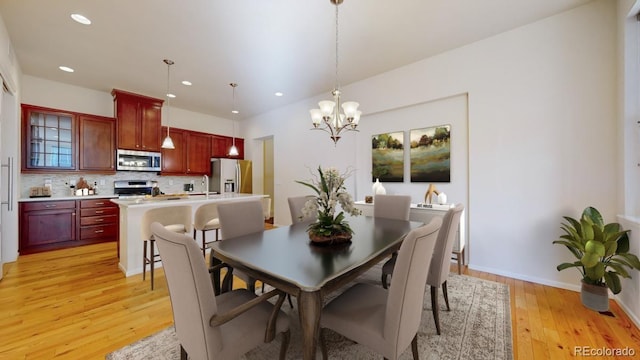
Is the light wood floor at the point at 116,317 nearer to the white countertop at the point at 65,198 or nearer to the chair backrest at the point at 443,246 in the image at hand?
the chair backrest at the point at 443,246

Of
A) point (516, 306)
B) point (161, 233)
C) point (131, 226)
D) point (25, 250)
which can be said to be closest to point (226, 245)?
point (161, 233)

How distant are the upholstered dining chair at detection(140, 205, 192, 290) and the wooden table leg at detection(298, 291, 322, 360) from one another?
2.36 meters

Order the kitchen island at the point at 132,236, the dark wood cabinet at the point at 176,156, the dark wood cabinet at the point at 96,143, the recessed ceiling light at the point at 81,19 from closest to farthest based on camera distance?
the recessed ceiling light at the point at 81,19 → the kitchen island at the point at 132,236 → the dark wood cabinet at the point at 96,143 → the dark wood cabinet at the point at 176,156

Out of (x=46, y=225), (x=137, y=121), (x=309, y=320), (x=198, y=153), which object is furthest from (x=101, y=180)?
(x=309, y=320)

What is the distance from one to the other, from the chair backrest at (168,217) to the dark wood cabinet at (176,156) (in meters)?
3.03

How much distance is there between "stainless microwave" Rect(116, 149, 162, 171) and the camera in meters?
4.75

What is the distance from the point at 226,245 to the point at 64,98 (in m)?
5.26

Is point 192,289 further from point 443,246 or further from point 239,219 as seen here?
point 443,246

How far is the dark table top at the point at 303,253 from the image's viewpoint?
123cm

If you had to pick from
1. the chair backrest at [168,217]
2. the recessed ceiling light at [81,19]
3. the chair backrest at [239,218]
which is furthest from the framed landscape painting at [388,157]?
the recessed ceiling light at [81,19]

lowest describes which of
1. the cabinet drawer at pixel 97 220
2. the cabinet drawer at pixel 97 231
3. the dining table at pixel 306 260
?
the cabinet drawer at pixel 97 231

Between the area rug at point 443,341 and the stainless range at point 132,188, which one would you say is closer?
the area rug at point 443,341

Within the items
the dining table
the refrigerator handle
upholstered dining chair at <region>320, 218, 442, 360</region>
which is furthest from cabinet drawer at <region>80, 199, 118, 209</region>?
upholstered dining chair at <region>320, 218, 442, 360</region>

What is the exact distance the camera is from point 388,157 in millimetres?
4004
